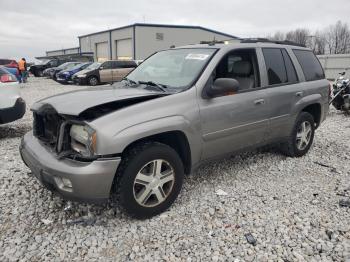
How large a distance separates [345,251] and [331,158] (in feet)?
9.13

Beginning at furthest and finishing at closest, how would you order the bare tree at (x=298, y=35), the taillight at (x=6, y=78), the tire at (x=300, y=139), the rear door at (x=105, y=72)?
the bare tree at (x=298, y=35)
the rear door at (x=105, y=72)
the taillight at (x=6, y=78)
the tire at (x=300, y=139)

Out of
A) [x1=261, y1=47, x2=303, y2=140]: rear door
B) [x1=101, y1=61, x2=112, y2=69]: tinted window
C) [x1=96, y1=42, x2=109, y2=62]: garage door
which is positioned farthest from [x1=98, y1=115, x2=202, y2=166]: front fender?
[x1=96, y1=42, x2=109, y2=62]: garage door

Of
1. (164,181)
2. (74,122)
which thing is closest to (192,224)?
(164,181)

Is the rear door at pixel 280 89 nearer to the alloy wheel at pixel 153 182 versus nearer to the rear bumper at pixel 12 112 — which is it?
the alloy wheel at pixel 153 182

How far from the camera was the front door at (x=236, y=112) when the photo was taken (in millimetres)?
3668

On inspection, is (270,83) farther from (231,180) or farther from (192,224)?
(192,224)

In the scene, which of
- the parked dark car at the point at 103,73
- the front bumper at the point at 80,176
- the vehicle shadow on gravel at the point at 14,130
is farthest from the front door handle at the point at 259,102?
the parked dark car at the point at 103,73

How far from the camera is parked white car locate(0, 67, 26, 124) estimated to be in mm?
5902

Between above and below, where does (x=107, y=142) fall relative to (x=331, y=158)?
above

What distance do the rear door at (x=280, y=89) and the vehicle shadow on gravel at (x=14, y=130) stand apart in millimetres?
4910

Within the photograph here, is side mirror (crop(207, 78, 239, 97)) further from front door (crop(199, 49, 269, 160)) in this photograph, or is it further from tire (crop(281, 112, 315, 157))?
tire (crop(281, 112, 315, 157))

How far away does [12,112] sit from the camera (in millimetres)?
6008

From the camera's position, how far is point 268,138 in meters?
4.59

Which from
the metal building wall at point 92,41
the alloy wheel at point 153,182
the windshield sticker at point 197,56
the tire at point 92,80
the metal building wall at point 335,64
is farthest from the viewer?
the metal building wall at point 92,41
